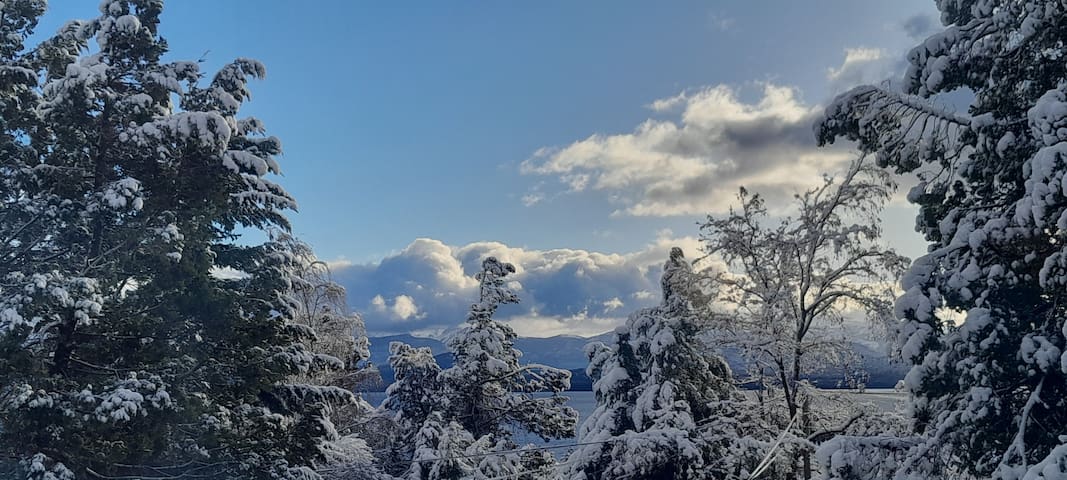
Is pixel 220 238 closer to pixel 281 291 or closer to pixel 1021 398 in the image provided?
pixel 281 291

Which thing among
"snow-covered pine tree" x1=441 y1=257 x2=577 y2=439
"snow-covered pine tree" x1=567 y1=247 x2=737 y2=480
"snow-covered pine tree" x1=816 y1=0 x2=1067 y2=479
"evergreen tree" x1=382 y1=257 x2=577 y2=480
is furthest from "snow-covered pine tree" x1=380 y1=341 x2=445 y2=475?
"snow-covered pine tree" x1=816 y1=0 x2=1067 y2=479

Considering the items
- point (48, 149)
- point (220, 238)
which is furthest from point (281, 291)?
point (48, 149)

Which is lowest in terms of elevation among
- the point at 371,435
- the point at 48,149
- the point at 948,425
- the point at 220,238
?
the point at 371,435

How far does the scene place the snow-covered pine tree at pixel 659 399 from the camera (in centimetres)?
1191

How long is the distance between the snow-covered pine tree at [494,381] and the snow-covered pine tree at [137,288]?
5987 millimetres

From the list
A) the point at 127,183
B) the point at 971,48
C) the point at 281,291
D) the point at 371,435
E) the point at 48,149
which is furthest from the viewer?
the point at 371,435

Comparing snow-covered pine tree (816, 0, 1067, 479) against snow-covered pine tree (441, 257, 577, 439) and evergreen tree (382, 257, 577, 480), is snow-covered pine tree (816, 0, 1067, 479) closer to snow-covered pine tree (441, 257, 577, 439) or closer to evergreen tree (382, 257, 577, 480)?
evergreen tree (382, 257, 577, 480)

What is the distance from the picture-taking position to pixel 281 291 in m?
13.3

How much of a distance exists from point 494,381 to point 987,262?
14.4 m

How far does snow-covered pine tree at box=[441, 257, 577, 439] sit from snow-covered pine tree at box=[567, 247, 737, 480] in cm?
413

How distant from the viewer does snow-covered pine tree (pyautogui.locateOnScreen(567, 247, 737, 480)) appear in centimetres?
1191

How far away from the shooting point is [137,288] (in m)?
11.1

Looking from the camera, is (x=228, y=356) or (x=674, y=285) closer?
(x=228, y=356)

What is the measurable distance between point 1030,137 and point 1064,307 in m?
1.71
